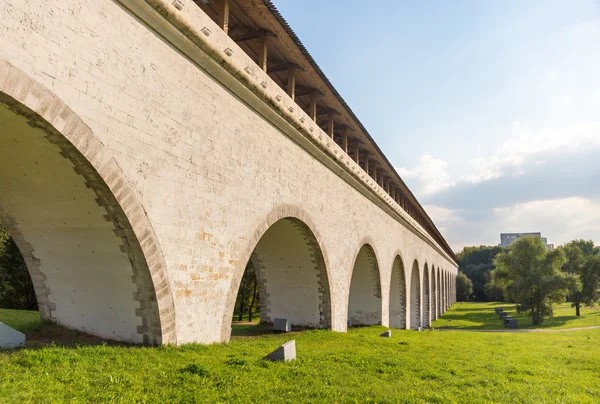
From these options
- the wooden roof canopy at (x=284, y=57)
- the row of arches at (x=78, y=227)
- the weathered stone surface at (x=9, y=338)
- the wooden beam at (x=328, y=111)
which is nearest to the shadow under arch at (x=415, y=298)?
the wooden roof canopy at (x=284, y=57)

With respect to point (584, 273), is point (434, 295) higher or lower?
lower

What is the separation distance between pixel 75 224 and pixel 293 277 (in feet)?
24.0

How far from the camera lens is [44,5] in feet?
14.1

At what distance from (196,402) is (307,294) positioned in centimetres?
803

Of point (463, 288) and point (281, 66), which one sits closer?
point (281, 66)

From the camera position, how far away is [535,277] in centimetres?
2692

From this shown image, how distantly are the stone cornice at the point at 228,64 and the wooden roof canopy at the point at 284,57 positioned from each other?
0.64m

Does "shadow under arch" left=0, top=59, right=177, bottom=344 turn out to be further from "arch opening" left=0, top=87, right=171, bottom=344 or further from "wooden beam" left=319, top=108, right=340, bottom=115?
"wooden beam" left=319, top=108, right=340, bottom=115

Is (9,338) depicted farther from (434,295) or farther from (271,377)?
(434,295)

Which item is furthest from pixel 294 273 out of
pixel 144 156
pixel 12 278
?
pixel 12 278

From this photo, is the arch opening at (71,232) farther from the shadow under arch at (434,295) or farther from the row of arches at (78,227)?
the shadow under arch at (434,295)

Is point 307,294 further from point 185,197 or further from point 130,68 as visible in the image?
point 130,68

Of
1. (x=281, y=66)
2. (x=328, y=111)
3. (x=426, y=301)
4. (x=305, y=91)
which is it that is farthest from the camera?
(x=426, y=301)

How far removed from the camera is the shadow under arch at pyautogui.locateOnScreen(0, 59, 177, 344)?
14.5 feet
